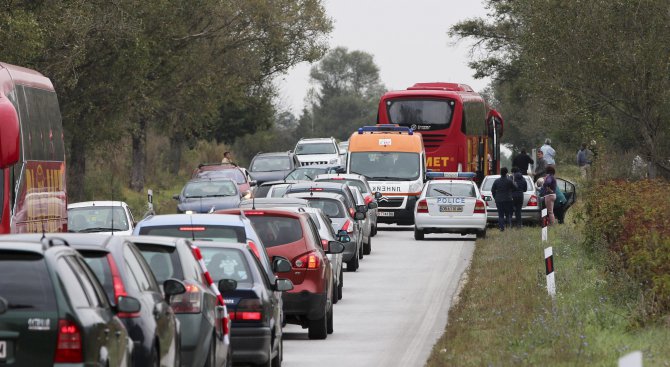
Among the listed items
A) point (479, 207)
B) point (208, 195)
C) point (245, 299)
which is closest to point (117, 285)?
point (245, 299)

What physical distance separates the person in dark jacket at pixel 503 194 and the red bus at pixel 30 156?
52.7ft

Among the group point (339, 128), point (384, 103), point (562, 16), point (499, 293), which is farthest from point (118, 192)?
point (339, 128)

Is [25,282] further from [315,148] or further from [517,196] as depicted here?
[315,148]

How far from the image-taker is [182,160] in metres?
88.2

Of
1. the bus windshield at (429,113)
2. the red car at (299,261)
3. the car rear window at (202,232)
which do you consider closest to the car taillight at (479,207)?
the bus windshield at (429,113)

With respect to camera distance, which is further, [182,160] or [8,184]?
[182,160]

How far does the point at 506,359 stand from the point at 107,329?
6321 millimetres

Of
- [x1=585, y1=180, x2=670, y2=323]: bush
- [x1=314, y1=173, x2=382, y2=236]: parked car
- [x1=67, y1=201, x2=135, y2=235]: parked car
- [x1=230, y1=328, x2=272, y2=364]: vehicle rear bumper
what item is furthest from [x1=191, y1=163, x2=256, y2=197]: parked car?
[x1=230, y1=328, x2=272, y2=364]: vehicle rear bumper

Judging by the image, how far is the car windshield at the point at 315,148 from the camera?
7262cm

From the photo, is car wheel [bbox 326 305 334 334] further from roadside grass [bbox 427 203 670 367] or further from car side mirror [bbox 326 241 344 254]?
roadside grass [bbox 427 203 670 367]

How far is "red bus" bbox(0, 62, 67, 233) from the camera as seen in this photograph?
20231 millimetres

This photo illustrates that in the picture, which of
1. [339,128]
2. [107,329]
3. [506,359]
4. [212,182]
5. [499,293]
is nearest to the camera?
[107,329]

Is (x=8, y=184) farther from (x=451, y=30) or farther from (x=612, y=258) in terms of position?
(x=451, y=30)

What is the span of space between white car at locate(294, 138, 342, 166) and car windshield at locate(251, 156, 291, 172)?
8.75m
